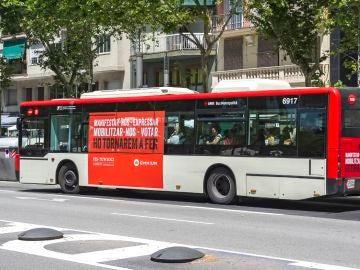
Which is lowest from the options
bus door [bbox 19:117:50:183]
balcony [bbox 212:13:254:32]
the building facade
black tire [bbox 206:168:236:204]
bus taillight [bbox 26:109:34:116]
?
black tire [bbox 206:168:236:204]

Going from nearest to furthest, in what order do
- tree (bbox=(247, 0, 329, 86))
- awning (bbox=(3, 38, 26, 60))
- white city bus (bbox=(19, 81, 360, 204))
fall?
white city bus (bbox=(19, 81, 360, 204)), tree (bbox=(247, 0, 329, 86)), awning (bbox=(3, 38, 26, 60))

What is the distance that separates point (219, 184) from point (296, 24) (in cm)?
740

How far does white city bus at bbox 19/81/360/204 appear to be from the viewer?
1530cm

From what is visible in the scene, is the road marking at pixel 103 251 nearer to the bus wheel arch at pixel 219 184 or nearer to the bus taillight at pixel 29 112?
→ the bus wheel arch at pixel 219 184

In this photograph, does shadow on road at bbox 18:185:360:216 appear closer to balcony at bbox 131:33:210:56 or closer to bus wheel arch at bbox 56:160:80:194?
bus wheel arch at bbox 56:160:80:194

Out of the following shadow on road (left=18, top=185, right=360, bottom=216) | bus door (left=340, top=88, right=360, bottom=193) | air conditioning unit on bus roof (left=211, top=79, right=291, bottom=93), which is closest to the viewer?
bus door (left=340, top=88, right=360, bottom=193)

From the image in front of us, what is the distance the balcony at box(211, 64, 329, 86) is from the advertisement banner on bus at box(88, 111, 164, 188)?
1457 centimetres

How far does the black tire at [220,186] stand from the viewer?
17203 millimetres

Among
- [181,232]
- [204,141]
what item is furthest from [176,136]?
[181,232]

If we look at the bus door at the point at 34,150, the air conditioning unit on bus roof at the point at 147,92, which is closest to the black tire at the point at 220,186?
the air conditioning unit on bus roof at the point at 147,92

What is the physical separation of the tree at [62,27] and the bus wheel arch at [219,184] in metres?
10.6

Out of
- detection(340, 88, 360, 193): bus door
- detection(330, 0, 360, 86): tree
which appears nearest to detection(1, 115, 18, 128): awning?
detection(330, 0, 360, 86): tree

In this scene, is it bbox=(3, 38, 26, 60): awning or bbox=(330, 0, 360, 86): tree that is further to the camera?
bbox=(3, 38, 26, 60): awning

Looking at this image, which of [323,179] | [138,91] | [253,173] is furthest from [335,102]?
[138,91]
